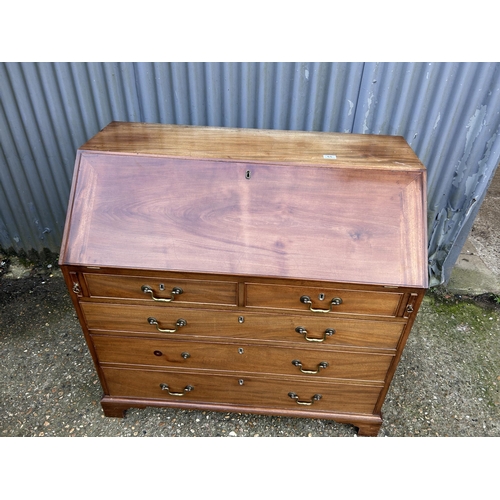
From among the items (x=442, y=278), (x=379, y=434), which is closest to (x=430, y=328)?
(x=442, y=278)

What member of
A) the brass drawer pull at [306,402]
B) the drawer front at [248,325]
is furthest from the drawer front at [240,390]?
the drawer front at [248,325]

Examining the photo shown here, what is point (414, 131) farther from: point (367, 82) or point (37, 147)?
point (37, 147)

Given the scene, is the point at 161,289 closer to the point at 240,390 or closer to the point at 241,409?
the point at 240,390

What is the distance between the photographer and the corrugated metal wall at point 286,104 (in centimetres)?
252

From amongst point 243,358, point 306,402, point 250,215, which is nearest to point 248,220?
point 250,215

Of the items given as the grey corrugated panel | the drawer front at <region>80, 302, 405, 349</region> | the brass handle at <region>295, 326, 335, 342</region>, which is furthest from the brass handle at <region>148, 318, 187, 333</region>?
the grey corrugated panel

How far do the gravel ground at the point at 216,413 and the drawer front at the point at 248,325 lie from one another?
745 mm

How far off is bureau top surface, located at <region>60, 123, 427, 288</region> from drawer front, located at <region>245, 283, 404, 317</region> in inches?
3.5

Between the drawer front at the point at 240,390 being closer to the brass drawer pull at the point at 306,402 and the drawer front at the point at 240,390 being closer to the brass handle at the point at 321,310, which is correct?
the brass drawer pull at the point at 306,402

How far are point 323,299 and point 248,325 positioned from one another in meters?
0.40

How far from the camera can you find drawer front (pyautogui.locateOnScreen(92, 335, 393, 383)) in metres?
1.99

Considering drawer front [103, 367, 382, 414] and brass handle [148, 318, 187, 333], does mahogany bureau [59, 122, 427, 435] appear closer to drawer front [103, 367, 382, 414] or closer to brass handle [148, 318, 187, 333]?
brass handle [148, 318, 187, 333]

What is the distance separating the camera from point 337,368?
2023mm

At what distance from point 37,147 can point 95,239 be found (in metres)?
1.74
